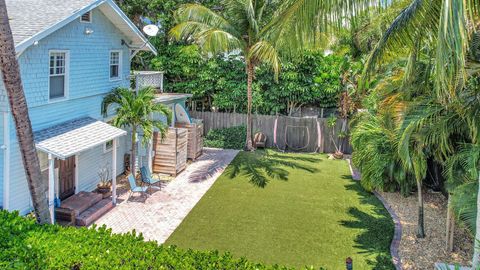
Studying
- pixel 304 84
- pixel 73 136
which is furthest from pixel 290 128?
pixel 73 136

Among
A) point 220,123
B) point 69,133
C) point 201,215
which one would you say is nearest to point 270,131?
point 220,123

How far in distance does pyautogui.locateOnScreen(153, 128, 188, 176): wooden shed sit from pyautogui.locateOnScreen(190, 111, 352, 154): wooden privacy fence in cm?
641

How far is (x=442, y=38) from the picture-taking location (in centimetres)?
527

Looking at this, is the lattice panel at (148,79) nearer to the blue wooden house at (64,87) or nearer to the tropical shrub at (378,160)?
the blue wooden house at (64,87)

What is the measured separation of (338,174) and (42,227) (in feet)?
43.9

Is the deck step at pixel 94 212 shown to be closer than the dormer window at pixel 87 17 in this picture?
Yes

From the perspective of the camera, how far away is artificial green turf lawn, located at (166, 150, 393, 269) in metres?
10.2

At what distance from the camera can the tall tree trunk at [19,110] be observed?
269 inches

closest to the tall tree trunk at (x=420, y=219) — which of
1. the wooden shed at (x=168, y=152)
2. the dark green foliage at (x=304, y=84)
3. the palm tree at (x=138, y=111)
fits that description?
the palm tree at (x=138, y=111)

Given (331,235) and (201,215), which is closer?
(331,235)

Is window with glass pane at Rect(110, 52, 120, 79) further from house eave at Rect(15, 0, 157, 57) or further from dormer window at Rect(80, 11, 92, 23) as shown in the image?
dormer window at Rect(80, 11, 92, 23)

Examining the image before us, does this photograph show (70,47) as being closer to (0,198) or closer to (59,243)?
(0,198)

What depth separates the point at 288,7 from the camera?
7.07m

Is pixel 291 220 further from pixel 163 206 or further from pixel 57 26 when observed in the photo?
pixel 57 26
